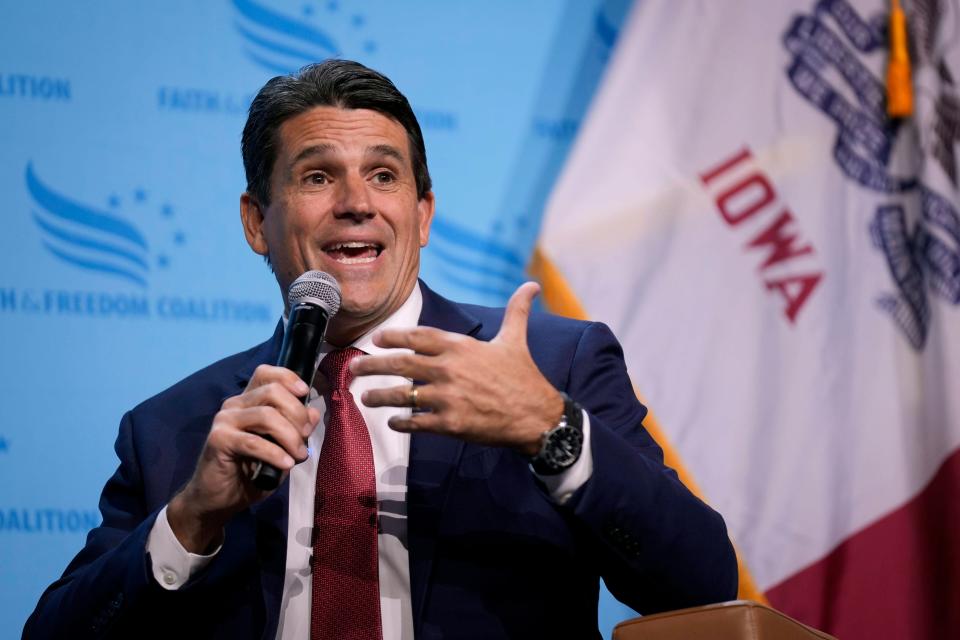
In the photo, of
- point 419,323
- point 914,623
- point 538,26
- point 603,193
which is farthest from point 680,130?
point 914,623

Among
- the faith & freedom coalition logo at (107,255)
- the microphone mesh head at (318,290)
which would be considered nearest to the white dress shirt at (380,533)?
the microphone mesh head at (318,290)

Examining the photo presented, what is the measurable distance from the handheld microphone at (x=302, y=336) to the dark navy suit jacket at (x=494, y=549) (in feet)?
1.08

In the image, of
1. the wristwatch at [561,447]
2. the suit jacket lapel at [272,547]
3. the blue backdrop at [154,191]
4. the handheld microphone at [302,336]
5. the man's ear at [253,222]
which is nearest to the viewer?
the handheld microphone at [302,336]

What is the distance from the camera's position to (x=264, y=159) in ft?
6.56

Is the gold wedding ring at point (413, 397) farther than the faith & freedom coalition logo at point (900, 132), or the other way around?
the faith & freedom coalition logo at point (900, 132)

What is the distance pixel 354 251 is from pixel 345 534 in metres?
0.51

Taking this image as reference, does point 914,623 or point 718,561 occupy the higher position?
point 718,561

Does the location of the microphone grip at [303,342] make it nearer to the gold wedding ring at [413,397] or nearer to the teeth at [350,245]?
the gold wedding ring at [413,397]

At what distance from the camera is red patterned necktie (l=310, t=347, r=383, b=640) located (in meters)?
1.60

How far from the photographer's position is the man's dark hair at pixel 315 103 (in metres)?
1.95

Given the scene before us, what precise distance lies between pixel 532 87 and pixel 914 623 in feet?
5.51

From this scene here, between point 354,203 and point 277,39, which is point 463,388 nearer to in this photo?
point 354,203

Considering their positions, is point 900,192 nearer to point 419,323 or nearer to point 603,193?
point 603,193

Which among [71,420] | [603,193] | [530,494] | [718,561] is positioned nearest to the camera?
[718,561]
